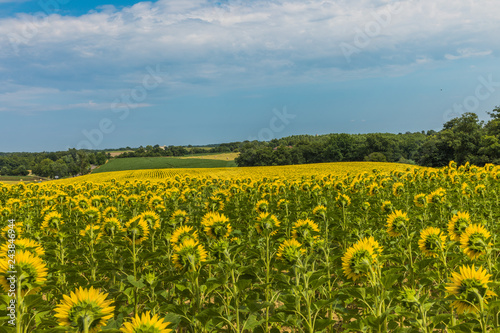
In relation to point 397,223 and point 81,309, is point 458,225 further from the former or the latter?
point 81,309

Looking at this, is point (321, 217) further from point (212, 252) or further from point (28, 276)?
point (28, 276)

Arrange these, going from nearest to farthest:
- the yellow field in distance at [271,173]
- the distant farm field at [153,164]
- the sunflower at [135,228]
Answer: the sunflower at [135,228], the yellow field in distance at [271,173], the distant farm field at [153,164]

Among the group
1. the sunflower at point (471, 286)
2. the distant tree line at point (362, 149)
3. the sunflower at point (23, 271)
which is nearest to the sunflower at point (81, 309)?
the sunflower at point (23, 271)

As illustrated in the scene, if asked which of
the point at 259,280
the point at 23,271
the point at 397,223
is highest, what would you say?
the point at 23,271

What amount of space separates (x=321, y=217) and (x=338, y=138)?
86493 mm

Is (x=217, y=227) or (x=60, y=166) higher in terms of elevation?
(x=217, y=227)

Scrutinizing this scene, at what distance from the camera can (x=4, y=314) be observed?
2.72 meters

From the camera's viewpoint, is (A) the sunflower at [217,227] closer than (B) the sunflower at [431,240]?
No

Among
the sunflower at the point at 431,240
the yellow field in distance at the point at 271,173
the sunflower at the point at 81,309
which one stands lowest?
the yellow field in distance at the point at 271,173

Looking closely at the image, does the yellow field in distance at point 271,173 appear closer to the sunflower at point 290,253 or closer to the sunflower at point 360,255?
the sunflower at point 290,253

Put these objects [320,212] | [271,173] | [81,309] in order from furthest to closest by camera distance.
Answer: [271,173] < [320,212] < [81,309]

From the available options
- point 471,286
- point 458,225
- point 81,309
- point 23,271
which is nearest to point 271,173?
point 458,225

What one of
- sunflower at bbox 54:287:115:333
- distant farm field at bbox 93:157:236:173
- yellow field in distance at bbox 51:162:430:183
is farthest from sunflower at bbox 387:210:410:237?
distant farm field at bbox 93:157:236:173

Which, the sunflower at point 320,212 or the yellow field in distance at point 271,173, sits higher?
the sunflower at point 320,212
